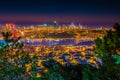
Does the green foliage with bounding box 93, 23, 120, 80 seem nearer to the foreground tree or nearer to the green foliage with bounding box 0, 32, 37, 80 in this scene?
the foreground tree

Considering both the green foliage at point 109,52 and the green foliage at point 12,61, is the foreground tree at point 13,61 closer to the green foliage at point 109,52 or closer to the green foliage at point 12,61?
the green foliage at point 12,61

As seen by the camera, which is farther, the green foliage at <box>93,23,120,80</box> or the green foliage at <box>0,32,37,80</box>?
the green foliage at <box>0,32,37,80</box>

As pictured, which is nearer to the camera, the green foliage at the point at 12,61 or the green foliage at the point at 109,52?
the green foliage at the point at 109,52

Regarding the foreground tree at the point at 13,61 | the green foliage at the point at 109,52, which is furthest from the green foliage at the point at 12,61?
the green foliage at the point at 109,52

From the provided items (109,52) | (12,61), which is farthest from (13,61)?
(109,52)

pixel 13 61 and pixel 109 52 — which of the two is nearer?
pixel 109 52

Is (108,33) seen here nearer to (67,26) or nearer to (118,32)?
(118,32)

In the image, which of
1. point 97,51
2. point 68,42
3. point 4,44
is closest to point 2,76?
point 4,44

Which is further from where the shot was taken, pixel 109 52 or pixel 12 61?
pixel 12 61

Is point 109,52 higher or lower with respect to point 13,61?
higher

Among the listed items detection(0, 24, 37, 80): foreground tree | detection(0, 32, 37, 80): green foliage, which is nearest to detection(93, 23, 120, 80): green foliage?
detection(0, 24, 37, 80): foreground tree

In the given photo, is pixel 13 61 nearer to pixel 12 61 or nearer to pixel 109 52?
pixel 12 61
